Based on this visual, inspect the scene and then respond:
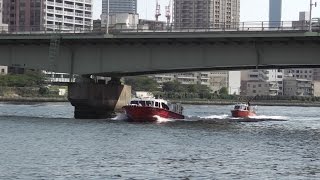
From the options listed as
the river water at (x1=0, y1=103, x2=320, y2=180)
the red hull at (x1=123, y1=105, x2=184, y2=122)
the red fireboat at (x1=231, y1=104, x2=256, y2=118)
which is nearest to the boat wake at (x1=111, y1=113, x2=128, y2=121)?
the red hull at (x1=123, y1=105, x2=184, y2=122)

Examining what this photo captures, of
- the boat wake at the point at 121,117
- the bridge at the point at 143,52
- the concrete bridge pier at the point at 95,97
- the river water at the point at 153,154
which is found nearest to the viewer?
the river water at the point at 153,154

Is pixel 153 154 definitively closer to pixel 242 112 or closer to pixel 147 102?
pixel 147 102

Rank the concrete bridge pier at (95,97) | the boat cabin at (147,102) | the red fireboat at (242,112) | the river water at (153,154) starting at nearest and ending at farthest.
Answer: the river water at (153,154) < the boat cabin at (147,102) < the concrete bridge pier at (95,97) < the red fireboat at (242,112)

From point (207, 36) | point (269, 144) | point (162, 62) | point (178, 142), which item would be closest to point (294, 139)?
point (269, 144)

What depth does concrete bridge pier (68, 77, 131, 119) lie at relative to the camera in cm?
10512

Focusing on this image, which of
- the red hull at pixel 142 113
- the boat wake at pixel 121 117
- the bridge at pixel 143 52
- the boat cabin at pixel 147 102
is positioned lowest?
the boat wake at pixel 121 117

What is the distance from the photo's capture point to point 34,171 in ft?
146

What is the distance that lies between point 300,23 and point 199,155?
4576cm

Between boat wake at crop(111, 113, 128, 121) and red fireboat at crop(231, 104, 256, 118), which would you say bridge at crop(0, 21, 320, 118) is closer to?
boat wake at crop(111, 113, 128, 121)

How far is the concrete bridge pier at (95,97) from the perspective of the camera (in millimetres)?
105125

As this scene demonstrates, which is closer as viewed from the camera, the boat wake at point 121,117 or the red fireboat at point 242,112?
the boat wake at point 121,117

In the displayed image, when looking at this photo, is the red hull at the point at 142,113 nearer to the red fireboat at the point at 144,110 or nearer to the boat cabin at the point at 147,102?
the red fireboat at the point at 144,110

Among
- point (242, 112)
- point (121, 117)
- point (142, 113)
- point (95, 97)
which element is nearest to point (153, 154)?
point (142, 113)

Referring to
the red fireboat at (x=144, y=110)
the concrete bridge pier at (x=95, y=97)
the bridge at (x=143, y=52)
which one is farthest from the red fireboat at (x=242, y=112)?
the red fireboat at (x=144, y=110)
